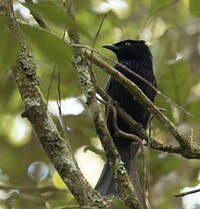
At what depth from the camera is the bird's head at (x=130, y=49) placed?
183 inches

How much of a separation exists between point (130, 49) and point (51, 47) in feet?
12.3

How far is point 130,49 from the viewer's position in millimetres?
4664

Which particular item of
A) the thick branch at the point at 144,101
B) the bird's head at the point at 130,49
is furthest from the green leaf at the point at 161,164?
the bird's head at the point at 130,49

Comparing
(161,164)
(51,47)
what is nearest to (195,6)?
(161,164)

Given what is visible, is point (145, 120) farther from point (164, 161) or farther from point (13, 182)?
point (13, 182)

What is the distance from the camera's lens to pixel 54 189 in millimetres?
3799

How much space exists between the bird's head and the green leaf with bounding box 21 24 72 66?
3601 millimetres

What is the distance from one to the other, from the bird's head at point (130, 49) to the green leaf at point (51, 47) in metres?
3.60

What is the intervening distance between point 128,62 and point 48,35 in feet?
11.8

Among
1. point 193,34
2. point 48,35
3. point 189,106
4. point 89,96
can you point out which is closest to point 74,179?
point 89,96

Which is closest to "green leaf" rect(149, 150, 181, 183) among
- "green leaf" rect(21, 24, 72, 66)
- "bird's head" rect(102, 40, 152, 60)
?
"bird's head" rect(102, 40, 152, 60)

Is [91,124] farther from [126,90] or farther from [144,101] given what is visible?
[144,101]

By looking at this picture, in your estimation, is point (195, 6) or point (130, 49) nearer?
point (195, 6)

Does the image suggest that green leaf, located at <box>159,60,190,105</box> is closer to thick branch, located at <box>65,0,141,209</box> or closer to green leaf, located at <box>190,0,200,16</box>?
green leaf, located at <box>190,0,200,16</box>
